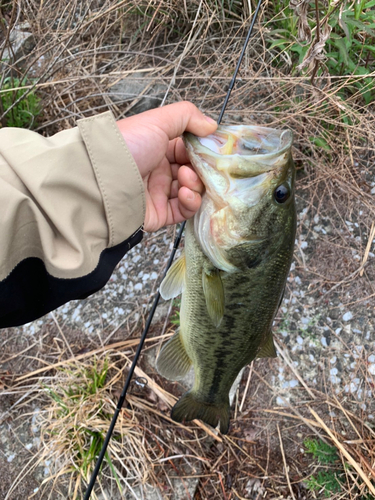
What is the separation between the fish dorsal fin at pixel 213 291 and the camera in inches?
73.9

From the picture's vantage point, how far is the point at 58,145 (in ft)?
5.25

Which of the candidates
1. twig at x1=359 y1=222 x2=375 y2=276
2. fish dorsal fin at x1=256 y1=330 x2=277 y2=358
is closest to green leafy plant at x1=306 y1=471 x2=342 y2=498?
fish dorsal fin at x1=256 y1=330 x2=277 y2=358

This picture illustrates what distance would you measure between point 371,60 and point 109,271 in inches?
121

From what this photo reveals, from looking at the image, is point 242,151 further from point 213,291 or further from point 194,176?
point 213,291

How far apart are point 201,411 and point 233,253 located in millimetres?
1084

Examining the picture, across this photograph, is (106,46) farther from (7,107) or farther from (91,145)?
(91,145)

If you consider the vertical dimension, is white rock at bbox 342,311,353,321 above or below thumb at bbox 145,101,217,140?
below

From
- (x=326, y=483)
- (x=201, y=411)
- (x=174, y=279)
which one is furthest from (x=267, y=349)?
(x=326, y=483)

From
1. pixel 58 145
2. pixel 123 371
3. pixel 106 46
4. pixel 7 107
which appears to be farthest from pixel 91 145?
pixel 106 46

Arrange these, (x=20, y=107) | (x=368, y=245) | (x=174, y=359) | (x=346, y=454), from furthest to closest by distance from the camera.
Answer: (x=20, y=107)
(x=368, y=245)
(x=346, y=454)
(x=174, y=359)

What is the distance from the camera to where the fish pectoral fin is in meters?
2.31

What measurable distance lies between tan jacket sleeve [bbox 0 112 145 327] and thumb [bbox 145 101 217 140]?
12.7 inches

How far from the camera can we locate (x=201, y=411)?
2.29m

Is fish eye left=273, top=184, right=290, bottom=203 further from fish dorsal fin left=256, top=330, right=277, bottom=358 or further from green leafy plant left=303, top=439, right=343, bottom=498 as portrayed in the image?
green leafy plant left=303, top=439, right=343, bottom=498
